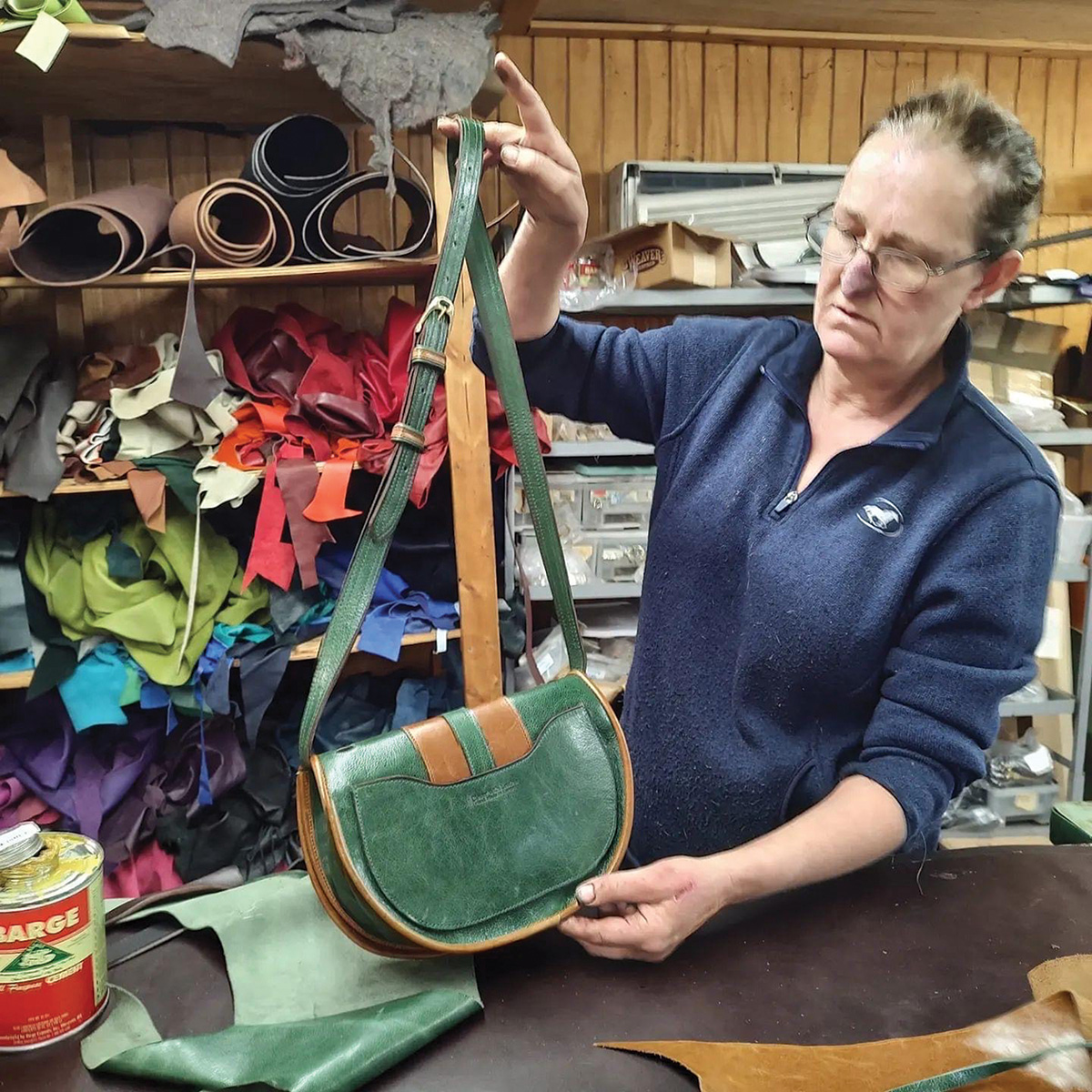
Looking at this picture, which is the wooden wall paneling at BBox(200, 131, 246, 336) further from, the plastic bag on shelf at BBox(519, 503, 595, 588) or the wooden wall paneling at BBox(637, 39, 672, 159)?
the wooden wall paneling at BBox(637, 39, 672, 159)

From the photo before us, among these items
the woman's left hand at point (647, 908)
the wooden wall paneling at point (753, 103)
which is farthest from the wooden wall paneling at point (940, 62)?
the woman's left hand at point (647, 908)

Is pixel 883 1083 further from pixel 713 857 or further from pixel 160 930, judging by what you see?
pixel 160 930

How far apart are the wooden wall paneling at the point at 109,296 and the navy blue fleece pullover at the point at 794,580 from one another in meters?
1.60

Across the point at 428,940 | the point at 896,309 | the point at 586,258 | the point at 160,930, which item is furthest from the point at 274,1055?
the point at 586,258

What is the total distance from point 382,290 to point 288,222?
0.54m

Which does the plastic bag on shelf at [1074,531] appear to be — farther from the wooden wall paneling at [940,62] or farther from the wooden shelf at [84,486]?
the wooden shelf at [84,486]

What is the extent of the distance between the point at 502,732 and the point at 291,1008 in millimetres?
254

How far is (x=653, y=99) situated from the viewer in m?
2.51

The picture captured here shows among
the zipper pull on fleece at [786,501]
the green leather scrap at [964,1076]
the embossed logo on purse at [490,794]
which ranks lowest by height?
the green leather scrap at [964,1076]

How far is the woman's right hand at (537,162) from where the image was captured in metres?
0.80

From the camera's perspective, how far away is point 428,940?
2.12 feet

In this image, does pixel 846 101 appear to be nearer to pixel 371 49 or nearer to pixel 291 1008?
pixel 371 49

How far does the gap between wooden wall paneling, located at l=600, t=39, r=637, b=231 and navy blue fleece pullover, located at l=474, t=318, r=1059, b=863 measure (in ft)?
5.20

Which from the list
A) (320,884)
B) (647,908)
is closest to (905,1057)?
(647,908)
